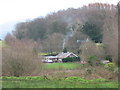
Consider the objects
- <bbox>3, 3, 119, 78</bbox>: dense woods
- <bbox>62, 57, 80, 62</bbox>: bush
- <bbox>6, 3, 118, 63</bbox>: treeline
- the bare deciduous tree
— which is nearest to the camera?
the bare deciduous tree

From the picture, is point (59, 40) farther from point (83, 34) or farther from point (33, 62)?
point (33, 62)

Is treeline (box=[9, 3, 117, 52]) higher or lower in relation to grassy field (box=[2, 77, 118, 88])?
higher

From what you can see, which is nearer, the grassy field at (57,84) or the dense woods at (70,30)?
the grassy field at (57,84)

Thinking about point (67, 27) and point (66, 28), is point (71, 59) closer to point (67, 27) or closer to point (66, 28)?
point (66, 28)

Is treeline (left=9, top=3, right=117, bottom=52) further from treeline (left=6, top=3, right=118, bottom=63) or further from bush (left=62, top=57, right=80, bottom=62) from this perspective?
bush (left=62, top=57, right=80, bottom=62)

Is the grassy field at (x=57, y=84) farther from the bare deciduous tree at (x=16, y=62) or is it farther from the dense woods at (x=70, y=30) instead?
the dense woods at (x=70, y=30)

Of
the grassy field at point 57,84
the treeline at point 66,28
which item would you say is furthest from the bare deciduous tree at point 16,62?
the treeline at point 66,28

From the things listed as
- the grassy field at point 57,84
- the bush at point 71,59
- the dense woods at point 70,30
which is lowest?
the bush at point 71,59

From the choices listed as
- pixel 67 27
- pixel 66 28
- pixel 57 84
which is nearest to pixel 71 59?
pixel 66 28

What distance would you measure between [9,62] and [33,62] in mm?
2311

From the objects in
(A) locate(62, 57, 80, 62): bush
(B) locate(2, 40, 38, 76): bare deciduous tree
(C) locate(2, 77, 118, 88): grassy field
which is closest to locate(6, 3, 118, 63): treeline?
(A) locate(62, 57, 80, 62): bush

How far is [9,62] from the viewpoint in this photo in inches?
721

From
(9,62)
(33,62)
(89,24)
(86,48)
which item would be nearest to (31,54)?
(33,62)

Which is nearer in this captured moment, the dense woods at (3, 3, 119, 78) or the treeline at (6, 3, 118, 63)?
the dense woods at (3, 3, 119, 78)
